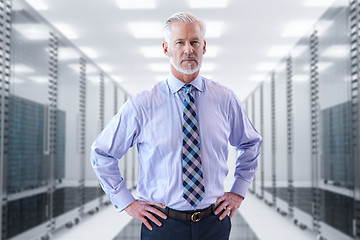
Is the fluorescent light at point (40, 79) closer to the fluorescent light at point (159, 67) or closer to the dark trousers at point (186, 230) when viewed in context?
the dark trousers at point (186, 230)

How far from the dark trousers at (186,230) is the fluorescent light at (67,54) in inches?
155

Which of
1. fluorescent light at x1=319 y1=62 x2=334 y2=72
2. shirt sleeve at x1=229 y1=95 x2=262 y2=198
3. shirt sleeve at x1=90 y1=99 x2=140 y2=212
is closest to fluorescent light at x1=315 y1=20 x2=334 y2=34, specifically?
fluorescent light at x1=319 y1=62 x2=334 y2=72

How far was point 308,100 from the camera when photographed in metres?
5.06

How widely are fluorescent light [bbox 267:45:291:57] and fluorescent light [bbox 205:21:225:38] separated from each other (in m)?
1.56

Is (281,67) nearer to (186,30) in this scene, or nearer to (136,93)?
(136,93)

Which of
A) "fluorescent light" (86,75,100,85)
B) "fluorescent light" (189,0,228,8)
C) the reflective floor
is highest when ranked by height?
"fluorescent light" (189,0,228,8)

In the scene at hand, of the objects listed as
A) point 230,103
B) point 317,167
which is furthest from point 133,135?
point 317,167

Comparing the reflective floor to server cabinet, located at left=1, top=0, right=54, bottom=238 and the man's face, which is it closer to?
server cabinet, located at left=1, top=0, right=54, bottom=238

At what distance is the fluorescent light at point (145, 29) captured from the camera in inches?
265

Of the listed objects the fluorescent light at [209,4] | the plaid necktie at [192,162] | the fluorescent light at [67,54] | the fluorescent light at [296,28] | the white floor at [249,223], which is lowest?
the white floor at [249,223]

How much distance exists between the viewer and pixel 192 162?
5.87ft

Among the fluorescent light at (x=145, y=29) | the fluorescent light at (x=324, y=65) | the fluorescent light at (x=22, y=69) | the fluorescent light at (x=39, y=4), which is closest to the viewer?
Answer: the fluorescent light at (x=22, y=69)

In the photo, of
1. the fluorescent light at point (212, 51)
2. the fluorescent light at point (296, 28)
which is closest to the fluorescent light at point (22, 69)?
the fluorescent light at point (296, 28)

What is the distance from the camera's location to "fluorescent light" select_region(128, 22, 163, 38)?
265 inches
